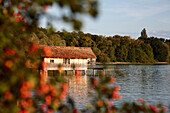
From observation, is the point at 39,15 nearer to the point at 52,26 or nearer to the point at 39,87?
the point at 52,26

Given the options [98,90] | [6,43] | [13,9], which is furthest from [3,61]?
[98,90]

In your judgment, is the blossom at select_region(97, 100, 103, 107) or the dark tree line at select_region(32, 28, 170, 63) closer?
the blossom at select_region(97, 100, 103, 107)

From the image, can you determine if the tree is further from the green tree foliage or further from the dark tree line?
the green tree foliage

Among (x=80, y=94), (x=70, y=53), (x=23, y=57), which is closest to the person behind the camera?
(x=23, y=57)

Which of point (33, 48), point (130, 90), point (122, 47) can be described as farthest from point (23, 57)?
point (122, 47)

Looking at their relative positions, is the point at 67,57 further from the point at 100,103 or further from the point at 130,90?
the point at 100,103

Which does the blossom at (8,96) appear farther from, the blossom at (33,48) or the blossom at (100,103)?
the blossom at (100,103)

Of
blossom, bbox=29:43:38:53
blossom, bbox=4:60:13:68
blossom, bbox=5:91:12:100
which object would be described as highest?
blossom, bbox=29:43:38:53

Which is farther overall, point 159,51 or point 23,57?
point 159,51

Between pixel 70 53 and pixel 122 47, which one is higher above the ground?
pixel 122 47

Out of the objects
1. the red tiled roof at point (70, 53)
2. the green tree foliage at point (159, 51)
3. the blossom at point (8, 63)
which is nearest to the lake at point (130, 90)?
the blossom at point (8, 63)

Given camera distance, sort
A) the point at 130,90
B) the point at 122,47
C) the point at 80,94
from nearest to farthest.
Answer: the point at 80,94
the point at 130,90
the point at 122,47

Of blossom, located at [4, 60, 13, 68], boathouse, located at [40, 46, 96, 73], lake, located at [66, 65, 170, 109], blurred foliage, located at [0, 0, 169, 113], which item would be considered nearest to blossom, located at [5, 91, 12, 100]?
blurred foliage, located at [0, 0, 169, 113]

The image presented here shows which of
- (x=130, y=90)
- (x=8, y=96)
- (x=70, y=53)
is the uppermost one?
(x=70, y=53)
